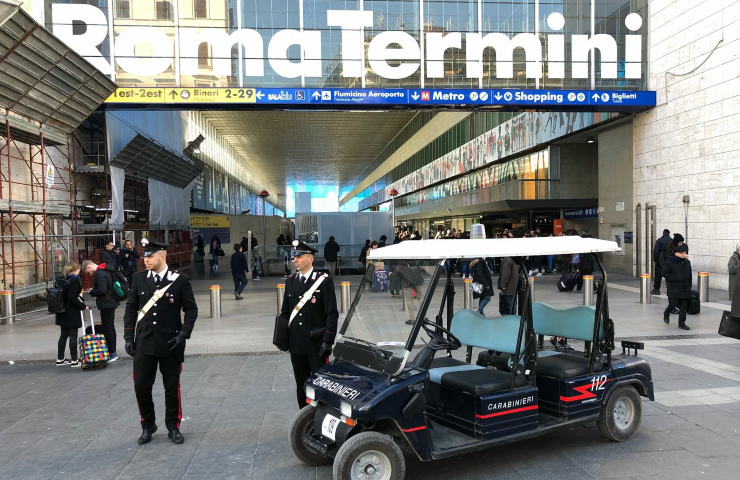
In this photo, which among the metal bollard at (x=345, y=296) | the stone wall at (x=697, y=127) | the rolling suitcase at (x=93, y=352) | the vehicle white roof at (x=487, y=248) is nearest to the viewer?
the vehicle white roof at (x=487, y=248)

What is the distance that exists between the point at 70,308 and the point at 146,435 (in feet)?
12.2

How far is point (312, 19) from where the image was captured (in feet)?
55.9

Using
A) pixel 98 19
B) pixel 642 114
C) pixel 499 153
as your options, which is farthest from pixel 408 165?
pixel 98 19

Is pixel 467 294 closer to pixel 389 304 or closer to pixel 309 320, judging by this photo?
pixel 309 320

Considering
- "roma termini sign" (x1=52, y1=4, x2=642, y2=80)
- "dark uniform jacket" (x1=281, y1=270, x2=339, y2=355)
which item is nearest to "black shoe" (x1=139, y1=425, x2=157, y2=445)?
"dark uniform jacket" (x1=281, y1=270, x2=339, y2=355)

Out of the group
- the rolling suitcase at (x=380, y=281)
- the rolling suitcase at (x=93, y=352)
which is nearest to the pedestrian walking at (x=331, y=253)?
the rolling suitcase at (x=93, y=352)

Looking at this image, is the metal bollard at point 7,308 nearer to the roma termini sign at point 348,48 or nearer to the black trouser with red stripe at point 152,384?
the roma termini sign at point 348,48

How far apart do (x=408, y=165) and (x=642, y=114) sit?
107 feet

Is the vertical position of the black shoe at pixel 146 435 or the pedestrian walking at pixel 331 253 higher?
the pedestrian walking at pixel 331 253

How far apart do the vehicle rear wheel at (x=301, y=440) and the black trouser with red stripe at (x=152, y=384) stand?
1371mm

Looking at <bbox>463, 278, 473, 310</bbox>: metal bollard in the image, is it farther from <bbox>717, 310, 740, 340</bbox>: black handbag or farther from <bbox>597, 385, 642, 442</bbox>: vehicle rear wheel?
<bbox>597, 385, 642, 442</bbox>: vehicle rear wheel

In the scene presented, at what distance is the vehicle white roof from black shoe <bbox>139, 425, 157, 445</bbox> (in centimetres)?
265

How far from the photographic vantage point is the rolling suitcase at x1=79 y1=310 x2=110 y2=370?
762 centimetres

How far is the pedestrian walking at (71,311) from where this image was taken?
25.2 feet
